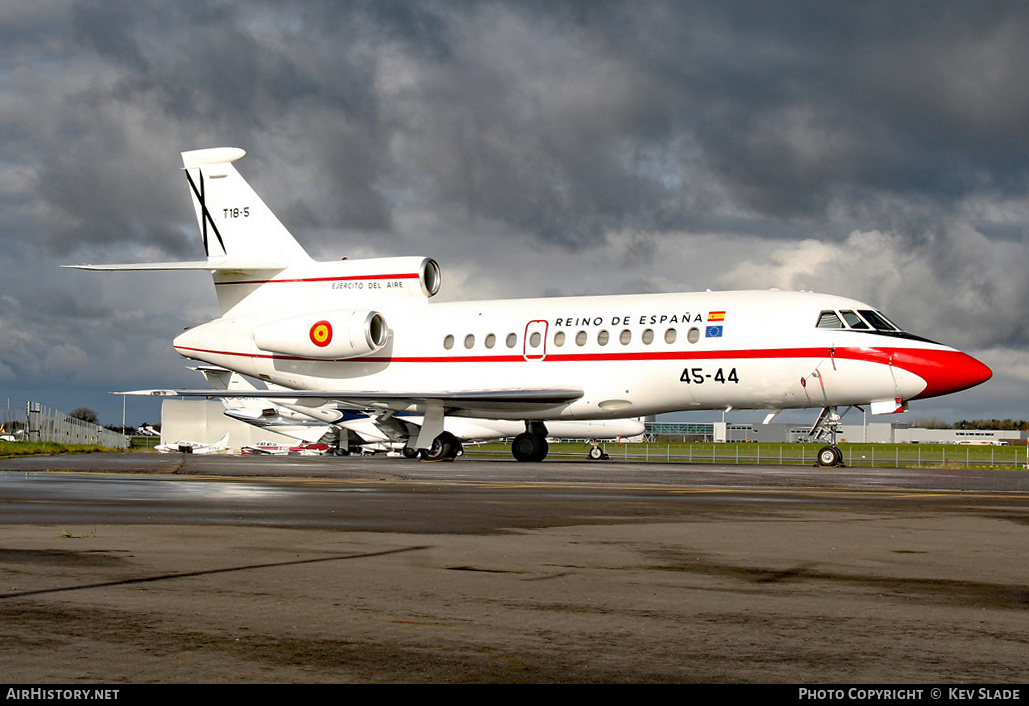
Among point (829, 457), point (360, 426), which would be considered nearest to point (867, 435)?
point (360, 426)

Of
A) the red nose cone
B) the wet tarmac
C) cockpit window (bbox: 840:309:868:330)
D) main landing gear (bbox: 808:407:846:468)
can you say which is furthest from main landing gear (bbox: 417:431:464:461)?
the wet tarmac

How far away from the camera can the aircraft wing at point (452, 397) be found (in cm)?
2777

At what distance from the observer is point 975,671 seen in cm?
364

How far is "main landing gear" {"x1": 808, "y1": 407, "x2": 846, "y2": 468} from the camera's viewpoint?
2614 cm

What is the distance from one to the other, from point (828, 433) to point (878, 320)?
11.1ft

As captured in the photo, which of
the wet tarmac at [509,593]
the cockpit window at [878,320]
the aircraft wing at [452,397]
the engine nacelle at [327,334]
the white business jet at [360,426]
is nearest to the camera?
the wet tarmac at [509,593]

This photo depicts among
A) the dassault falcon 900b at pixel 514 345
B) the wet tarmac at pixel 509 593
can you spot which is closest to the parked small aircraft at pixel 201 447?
the dassault falcon 900b at pixel 514 345

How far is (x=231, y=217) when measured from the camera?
113ft

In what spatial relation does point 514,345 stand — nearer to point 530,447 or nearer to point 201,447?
point 530,447

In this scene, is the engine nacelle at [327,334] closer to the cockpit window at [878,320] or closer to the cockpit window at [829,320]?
the cockpit window at [829,320]

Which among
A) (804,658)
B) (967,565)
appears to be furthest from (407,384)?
(804,658)

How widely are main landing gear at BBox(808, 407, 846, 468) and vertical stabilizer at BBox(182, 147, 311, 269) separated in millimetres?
17686

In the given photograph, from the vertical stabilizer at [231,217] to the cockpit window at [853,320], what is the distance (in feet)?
58.7
